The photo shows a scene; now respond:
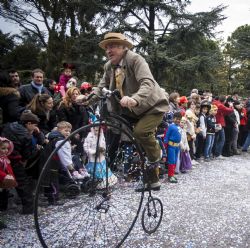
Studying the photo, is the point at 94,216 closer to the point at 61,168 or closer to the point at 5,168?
the point at 61,168

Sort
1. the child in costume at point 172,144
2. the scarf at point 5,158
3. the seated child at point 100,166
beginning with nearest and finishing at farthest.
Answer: the seated child at point 100,166, the scarf at point 5,158, the child in costume at point 172,144

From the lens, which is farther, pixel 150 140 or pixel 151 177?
pixel 151 177

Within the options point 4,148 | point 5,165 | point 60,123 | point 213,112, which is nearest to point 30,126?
point 60,123

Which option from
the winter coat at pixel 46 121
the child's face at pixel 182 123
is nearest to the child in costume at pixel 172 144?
the child's face at pixel 182 123

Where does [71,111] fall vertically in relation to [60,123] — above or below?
above

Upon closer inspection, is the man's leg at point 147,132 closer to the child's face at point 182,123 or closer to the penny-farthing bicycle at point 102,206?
the penny-farthing bicycle at point 102,206

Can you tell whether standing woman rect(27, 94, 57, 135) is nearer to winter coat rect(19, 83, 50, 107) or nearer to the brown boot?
winter coat rect(19, 83, 50, 107)

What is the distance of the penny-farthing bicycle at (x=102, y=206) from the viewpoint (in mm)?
3137

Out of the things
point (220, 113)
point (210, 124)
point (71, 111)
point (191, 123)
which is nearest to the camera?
point (71, 111)

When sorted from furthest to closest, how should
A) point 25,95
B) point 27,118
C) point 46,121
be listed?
point 25,95 < point 46,121 < point 27,118

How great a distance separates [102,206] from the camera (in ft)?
10.5

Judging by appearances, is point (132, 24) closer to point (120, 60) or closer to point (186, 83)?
point (186, 83)

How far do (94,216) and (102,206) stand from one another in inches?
10.1

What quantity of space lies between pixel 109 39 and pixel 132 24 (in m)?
11.5
